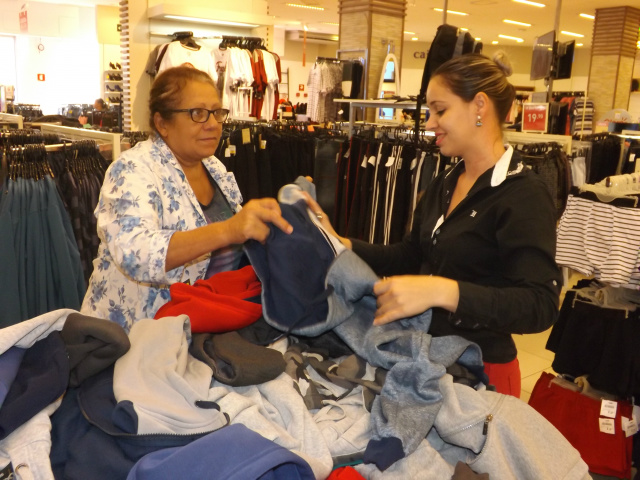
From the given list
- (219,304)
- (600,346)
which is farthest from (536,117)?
(219,304)

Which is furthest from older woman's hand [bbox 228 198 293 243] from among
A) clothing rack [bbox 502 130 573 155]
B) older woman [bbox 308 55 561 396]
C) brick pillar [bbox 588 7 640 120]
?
brick pillar [bbox 588 7 640 120]

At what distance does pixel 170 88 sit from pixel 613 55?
14.1 m

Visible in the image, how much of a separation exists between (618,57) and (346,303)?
14550 mm

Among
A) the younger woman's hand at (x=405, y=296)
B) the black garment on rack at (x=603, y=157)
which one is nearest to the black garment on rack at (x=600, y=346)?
the younger woman's hand at (x=405, y=296)

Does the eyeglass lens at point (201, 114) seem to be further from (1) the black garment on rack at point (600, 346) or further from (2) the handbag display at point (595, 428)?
(2) the handbag display at point (595, 428)

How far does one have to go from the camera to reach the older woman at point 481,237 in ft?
4.68

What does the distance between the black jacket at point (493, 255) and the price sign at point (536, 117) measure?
4126 mm

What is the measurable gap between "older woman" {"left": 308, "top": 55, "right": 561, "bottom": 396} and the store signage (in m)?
15.1

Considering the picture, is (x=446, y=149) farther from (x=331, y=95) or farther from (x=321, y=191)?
(x=331, y=95)

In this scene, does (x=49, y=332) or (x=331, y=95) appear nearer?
(x=49, y=332)

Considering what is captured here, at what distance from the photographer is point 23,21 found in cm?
1422

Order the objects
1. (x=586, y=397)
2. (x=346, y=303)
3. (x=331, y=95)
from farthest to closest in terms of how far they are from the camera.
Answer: (x=331, y=95)
(x=586, y=397)
(x=346, y=303)

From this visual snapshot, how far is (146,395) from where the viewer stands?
3.08 feet

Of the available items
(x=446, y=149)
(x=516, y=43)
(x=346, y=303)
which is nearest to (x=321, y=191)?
(x=446, y=149)
